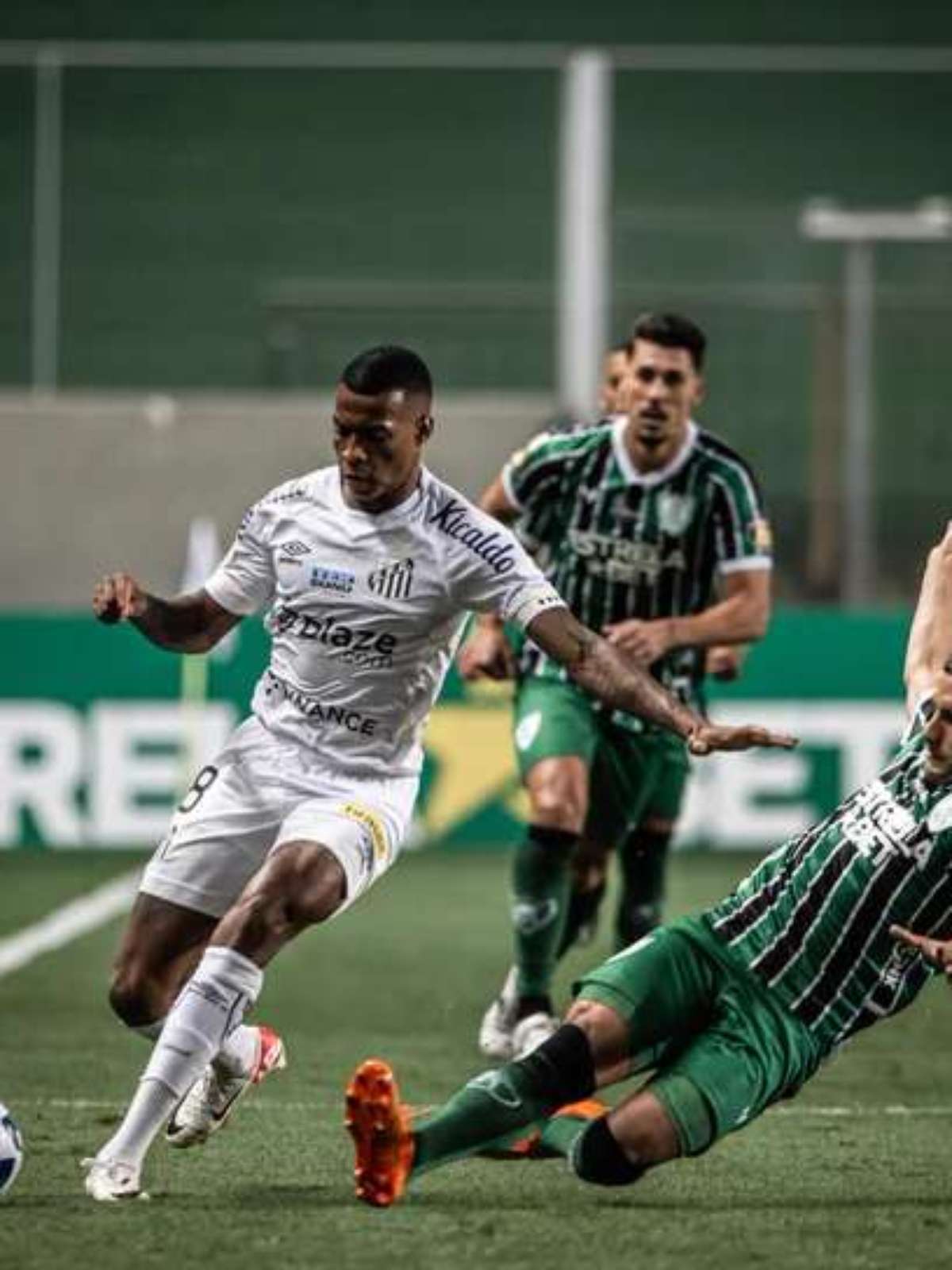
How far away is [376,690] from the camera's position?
755 centimetres

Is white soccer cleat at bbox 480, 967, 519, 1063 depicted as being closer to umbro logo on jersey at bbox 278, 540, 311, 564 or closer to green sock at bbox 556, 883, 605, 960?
green sock at bbox 556, 883, 605, 960

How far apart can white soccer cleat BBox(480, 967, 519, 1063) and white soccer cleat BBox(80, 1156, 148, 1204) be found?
2.75m

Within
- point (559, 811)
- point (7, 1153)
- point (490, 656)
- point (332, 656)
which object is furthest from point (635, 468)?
point (7, 1153)

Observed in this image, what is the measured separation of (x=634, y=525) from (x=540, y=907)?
1291 mm

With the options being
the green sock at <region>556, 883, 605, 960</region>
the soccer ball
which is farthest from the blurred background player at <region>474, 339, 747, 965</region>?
the soccer ball

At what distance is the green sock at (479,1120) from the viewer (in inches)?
254

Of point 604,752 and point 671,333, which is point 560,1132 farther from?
point 671,333

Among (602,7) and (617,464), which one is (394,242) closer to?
(602,7)

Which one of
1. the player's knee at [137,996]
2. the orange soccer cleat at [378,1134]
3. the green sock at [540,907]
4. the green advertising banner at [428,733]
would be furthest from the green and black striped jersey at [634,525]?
the green advertising banner at [428,733]

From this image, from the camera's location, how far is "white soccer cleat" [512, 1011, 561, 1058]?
30.4 feet

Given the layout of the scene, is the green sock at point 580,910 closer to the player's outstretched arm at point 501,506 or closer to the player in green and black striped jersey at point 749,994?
the player's outstretched arm at point 501,506

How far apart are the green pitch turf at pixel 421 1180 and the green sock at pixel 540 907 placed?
336 millimetres

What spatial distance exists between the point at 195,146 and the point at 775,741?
11.6 metres

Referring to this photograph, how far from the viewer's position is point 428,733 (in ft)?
52.0
